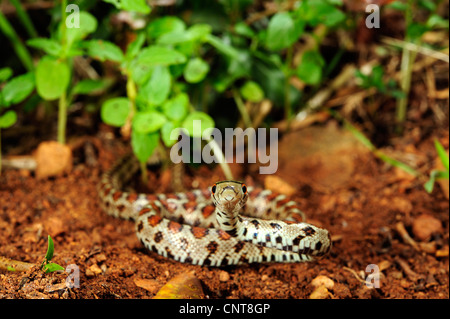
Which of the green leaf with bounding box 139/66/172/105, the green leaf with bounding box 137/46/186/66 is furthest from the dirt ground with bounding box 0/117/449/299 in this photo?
the green leaf with bounding box 137/46/186/66

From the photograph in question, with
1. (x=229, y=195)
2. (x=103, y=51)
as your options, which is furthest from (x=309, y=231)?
(x=103, y=51)

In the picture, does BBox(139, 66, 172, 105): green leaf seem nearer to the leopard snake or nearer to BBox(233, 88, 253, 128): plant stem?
the leopard snake

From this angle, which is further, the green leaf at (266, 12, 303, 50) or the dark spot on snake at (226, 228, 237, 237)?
the green leaf at (266, 12, 303, 50)

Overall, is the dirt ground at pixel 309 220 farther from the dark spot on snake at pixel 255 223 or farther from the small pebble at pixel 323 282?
the dark spot on snake at pixel 255 223
